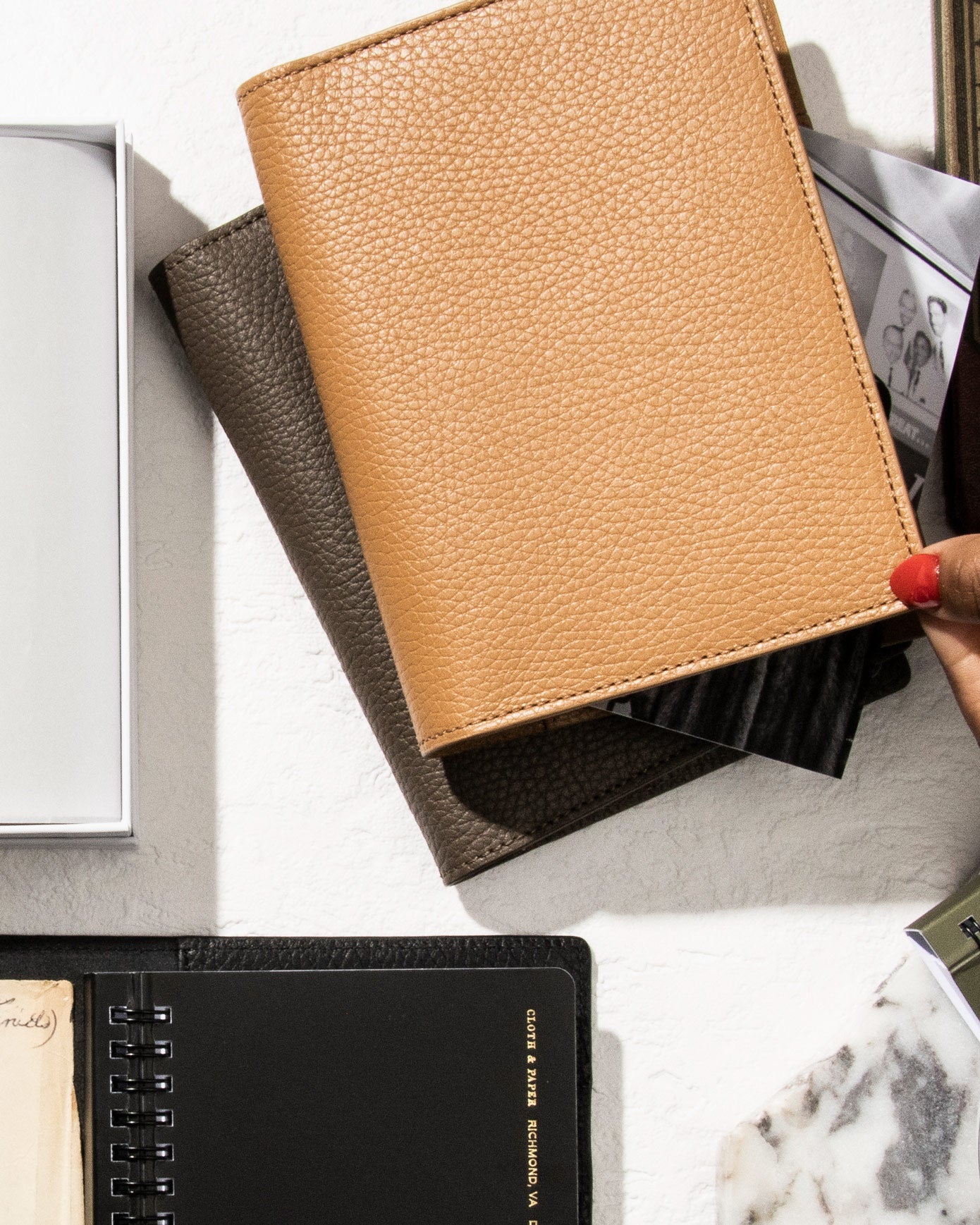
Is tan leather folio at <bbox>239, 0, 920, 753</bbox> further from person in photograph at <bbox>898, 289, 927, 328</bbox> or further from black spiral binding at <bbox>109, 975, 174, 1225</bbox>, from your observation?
black spiral binding at <bbox>109, 975, 174, 1225</bbox>

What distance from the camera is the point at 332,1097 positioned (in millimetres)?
502

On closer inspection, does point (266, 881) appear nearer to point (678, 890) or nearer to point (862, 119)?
point (678, 890)

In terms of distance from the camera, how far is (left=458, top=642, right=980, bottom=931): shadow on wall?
54 centimetres

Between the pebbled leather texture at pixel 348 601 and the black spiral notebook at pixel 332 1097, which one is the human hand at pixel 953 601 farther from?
the black spiral notebook at pixel 332 1097

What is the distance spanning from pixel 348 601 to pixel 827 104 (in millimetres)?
361

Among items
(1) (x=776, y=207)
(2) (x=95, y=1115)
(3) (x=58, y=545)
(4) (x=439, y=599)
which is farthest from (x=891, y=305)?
(2) (x=95, y=1115)

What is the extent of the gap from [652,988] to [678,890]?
0.05 m

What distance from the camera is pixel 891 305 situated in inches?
20.2

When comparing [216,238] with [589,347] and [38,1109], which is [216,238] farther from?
[38,1109]

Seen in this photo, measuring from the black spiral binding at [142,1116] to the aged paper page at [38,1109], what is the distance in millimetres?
24

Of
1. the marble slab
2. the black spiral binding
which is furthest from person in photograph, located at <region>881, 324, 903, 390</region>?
the black spiral binding

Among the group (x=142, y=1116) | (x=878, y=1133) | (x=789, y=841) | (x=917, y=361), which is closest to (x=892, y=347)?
(x=917, y=361)

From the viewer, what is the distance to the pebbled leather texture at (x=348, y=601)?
1.68ft

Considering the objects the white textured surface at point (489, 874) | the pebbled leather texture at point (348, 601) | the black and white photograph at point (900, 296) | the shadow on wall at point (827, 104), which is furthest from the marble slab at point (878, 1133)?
the shadow on wall at point (827, 104)
